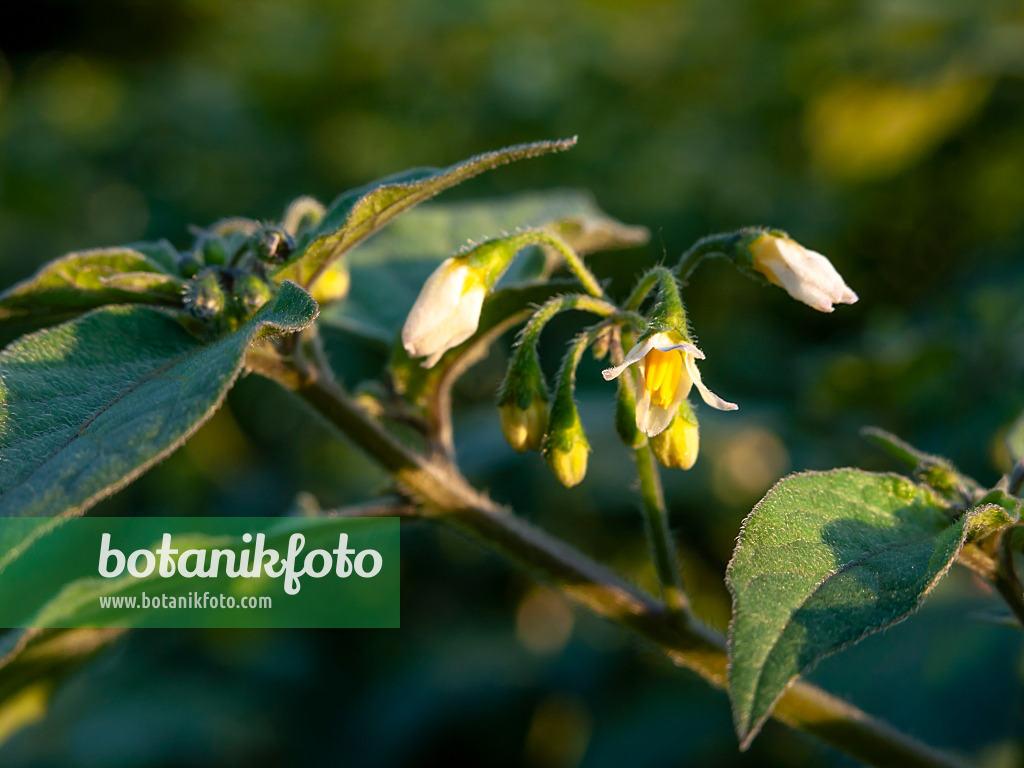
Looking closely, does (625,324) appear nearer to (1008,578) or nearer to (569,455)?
(569,455)

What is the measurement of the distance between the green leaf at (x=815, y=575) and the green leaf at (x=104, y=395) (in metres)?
0.56

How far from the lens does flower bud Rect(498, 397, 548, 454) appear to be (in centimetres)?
140

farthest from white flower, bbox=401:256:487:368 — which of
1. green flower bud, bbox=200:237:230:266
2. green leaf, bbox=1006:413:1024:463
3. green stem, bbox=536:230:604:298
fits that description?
green leaf, bbox=1006:413:1024:463

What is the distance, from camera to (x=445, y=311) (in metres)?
1.31

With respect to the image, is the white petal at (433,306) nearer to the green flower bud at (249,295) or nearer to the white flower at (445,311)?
the white flower at (445,311)

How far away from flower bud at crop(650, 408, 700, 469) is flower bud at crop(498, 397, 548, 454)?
195 millimetres

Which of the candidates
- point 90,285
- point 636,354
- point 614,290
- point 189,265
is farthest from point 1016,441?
A: point 614,290

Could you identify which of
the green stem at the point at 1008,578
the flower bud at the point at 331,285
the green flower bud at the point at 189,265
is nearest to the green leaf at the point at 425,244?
the flower bud at the point at 331,285

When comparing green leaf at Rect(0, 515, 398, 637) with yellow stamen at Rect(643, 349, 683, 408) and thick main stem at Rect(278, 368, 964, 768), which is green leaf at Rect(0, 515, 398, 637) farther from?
yellow stamen at Rect(643, 349, 683, 408)

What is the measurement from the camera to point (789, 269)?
1292mm

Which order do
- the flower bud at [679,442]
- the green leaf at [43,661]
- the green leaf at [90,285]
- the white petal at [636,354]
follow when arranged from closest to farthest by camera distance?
the white petal at [636,354] < the flower bud at [679,442] < the green leaf at [90,285] < the green leaf at [43,661]

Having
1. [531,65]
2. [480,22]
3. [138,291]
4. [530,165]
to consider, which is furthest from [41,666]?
[480,22]

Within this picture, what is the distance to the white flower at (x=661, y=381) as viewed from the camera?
46.8 inches

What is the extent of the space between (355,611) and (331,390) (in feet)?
5.53
